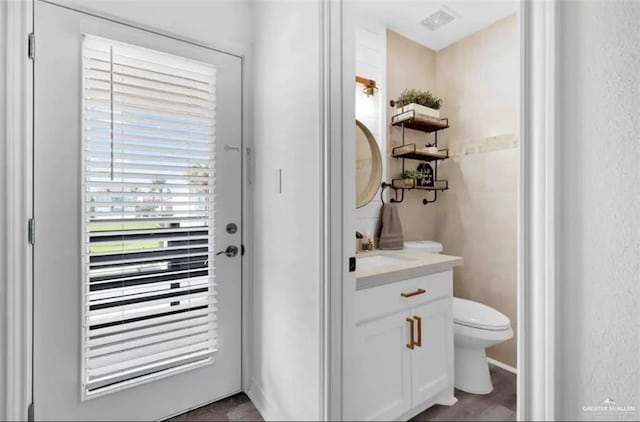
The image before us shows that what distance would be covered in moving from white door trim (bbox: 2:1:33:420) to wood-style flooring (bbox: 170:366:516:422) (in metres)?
0.63

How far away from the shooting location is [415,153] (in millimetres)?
2023

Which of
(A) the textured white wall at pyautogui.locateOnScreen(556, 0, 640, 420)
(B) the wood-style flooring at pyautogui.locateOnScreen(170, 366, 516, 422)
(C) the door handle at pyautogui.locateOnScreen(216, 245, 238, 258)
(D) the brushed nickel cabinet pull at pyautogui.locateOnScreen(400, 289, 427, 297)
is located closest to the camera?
(A) the textured white wall at pyautogui.locateOnScreen(556, 0, 640, 420)

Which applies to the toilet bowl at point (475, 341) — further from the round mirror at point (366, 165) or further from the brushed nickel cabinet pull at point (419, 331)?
the round mirror at point (366, 165)

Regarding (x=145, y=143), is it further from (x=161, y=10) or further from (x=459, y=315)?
(x=459, y=315)

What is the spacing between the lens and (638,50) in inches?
15.9

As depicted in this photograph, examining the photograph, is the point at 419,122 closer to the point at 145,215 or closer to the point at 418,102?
the point at 418,102

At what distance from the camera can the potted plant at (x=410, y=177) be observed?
6.65ft

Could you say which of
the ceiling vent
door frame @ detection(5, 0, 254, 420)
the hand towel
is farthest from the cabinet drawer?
the ceiling vent

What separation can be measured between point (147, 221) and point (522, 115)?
4.50 ft

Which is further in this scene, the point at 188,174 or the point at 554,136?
the point at 188,174

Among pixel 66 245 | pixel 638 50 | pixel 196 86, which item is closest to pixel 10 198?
pixel 66 245

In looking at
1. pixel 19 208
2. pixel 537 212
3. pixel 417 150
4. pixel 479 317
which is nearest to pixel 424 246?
pixel 479 317

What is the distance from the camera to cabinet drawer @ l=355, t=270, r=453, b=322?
1229 mm

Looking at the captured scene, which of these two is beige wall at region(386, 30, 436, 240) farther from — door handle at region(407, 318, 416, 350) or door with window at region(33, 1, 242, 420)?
door with window at region(33, 1, 242, 420)
